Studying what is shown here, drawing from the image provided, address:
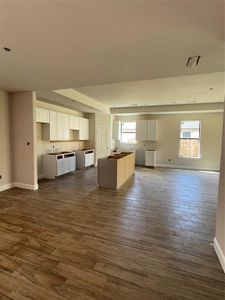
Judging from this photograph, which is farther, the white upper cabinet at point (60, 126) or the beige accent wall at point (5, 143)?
the white upper cabinet at point (60, 126)

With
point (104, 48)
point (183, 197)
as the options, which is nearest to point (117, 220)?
point (183, 197)

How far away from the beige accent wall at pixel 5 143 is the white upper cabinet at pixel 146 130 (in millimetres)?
5796

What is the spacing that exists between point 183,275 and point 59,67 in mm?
3389

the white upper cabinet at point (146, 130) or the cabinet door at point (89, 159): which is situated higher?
the white upper cabinet at point (146, 130)

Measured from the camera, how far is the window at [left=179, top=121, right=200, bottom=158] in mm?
8016

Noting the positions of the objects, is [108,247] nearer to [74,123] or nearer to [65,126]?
[65,126]

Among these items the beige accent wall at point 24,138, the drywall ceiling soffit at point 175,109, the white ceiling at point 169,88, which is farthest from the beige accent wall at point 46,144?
the drywall ceiling soffit at point 175,109

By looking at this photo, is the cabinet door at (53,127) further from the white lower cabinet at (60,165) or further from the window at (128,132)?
the window at (128,132)

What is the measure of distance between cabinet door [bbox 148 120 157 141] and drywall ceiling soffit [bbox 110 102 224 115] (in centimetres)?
78

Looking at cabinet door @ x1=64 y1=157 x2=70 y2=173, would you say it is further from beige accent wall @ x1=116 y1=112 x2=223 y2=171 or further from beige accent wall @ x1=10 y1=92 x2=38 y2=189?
beige accent wall @ x1=116 y1=112 x2=223 y2=171

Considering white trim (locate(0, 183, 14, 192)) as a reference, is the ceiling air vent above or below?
above

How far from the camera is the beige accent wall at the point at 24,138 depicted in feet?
14.6

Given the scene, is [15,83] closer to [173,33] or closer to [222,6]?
[173,33]

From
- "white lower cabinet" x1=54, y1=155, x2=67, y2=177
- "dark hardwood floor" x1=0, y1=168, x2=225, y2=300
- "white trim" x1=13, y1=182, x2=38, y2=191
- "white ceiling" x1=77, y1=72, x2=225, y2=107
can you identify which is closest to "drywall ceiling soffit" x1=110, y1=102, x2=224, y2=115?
"white ceiling" x1=77, y1=72, x2=225, y2=107
